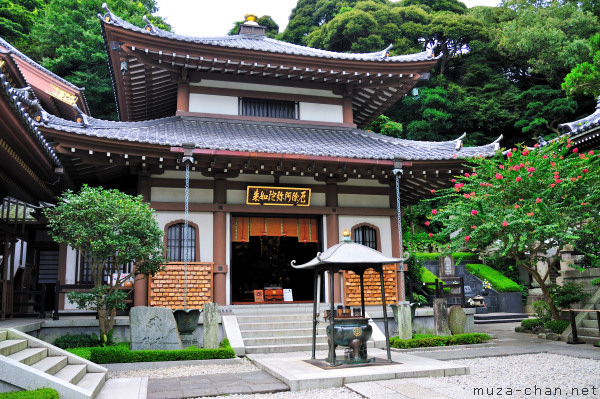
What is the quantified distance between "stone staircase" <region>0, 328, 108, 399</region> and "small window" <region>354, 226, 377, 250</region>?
27.7ft

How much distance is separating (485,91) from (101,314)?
34.9 m

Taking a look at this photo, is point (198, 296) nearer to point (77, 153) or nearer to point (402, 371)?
point (77, 153)

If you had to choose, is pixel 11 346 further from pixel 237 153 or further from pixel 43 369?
pixel 237 153

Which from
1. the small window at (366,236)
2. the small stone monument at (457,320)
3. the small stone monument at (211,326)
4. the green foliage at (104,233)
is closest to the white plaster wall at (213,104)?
the green foliage at (104,233)

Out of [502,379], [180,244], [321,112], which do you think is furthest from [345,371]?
[321,112]

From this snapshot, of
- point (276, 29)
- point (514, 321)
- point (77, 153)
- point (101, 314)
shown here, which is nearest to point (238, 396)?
point (101, 314)

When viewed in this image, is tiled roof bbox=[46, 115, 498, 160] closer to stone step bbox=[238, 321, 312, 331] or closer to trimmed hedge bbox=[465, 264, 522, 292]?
stone step bbox=[238, 321, 312, 331]

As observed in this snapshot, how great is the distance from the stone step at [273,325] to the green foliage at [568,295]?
24.9 ft

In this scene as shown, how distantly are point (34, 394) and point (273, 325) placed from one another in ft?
22.8

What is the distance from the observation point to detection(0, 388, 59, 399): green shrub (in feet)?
18.6

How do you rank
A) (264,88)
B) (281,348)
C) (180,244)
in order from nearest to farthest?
(281,348) → (180,244) → (264,88)

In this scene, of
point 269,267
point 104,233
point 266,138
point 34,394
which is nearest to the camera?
point 34,394

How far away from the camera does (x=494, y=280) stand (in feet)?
77.9

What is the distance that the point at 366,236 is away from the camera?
48.6ft
